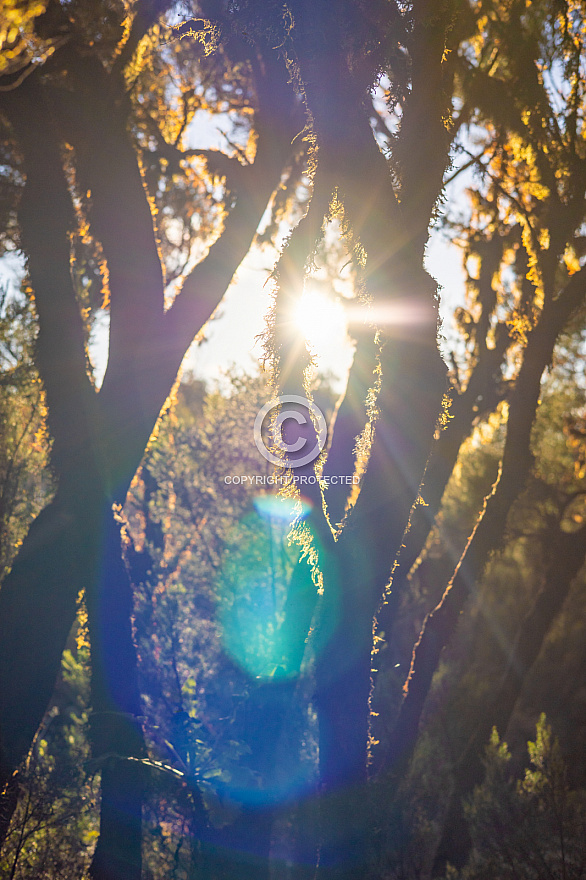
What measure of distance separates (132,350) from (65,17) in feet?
11.8

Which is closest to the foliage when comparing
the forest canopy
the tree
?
the forest canopy

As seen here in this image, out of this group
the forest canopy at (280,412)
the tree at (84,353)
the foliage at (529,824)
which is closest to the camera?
the forest canopy at (280,412)

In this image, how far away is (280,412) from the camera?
158 inches

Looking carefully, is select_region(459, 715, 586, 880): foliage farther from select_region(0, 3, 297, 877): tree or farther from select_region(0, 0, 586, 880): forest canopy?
select_region(0, 3, 297, 877): tree

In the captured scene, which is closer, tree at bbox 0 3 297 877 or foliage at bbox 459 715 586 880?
tree at bbox 0 3 297 877

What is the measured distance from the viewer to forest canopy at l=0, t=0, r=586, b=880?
3.78 meters

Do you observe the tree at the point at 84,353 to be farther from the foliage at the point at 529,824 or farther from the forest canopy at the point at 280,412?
the foliage at the point at 529,824

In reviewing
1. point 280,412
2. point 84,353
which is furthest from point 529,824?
point 84,353

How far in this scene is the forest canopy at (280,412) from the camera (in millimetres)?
3783

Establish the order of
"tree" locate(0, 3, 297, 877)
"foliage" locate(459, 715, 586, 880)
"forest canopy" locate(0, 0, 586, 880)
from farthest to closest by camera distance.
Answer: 1. "foliage" locate(459, 715, 586, 880)
2. "tree" locate(0, 3, 297, 877)
3. "forest canopy" locate(0, 0, 586, 880)

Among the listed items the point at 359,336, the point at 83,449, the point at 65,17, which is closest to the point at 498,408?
the point at 359,336

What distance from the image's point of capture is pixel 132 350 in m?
5.48

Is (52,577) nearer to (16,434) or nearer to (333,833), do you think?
(333,833)

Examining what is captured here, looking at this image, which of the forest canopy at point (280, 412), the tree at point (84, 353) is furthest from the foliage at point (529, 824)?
the tree at point (84, 353)
